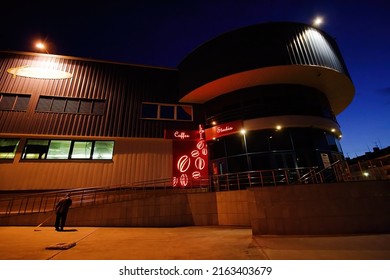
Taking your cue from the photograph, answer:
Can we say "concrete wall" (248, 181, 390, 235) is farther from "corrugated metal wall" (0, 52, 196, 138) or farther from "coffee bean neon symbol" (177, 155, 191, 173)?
"corrugated metal wall" (0, 52, 196, 138)

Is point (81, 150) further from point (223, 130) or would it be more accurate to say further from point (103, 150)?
point (223, 130)

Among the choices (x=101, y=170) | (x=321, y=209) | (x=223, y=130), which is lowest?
(x=321, y=209)

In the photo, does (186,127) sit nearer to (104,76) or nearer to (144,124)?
(144,124)

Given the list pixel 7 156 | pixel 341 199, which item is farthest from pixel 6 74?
pixel 341 199

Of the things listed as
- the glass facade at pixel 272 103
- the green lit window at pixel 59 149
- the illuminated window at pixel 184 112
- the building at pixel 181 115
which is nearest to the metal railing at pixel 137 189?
the building at pixel 181 115

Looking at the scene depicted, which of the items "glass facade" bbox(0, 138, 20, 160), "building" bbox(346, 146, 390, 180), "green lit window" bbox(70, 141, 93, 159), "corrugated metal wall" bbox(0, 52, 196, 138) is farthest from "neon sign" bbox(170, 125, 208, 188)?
"glass facade" bbox(0, 138, 20, 160)

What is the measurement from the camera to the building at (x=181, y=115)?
11883 millimetres

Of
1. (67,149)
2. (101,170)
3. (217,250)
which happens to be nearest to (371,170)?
(217,250)

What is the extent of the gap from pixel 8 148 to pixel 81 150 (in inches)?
165

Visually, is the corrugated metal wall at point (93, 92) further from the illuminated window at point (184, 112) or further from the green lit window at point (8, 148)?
the green lit window at point (8, 148)

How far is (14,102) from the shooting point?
41.5ft

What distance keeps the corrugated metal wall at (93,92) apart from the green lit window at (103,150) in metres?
0.66

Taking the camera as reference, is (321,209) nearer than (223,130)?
Yes

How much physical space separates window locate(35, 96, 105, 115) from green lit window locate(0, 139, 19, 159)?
242 cm
